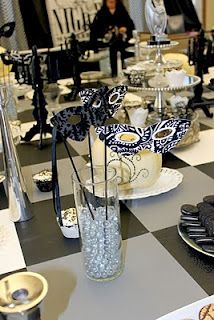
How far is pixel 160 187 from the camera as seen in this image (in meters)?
1.00

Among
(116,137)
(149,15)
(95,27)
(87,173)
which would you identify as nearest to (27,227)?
(87,173)

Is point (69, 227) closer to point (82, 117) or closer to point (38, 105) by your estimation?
point (82, 117)

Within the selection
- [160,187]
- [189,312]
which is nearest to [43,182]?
[160,187]

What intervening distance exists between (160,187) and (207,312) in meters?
0.42

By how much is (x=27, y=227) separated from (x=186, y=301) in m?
0.39

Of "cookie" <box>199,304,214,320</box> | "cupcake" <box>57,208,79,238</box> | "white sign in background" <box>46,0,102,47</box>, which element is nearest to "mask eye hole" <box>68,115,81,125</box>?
"cupcake" <box>57,208,79,238</box>

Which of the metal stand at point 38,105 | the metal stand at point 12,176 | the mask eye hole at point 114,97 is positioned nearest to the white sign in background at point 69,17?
the metal stand at point 38,105

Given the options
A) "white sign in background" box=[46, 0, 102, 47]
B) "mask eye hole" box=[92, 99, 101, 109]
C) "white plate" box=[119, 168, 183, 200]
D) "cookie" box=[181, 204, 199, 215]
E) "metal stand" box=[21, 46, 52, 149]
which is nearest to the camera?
"mask eye hole" box=[92, 99, 101, 109]

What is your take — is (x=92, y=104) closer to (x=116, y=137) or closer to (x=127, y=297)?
(x=116, y=137)

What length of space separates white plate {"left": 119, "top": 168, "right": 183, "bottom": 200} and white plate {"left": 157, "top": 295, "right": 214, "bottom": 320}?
0.37 metres

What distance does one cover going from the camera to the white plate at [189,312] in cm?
61

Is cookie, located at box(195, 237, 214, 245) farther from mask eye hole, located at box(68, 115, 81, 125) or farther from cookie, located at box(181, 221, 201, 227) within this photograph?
mask eye hole, located at box(68, 115, 81, 125)

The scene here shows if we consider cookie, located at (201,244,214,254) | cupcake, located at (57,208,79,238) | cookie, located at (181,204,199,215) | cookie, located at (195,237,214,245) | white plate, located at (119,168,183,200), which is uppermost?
cookie, located at (181,204,199,215)

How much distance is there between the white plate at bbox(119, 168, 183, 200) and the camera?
971 millimetres
